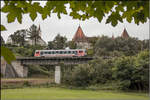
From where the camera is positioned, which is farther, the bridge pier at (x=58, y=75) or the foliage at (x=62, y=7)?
the bridge pier at (x=58, y=75)

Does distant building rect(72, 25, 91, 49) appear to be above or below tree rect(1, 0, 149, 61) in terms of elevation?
above

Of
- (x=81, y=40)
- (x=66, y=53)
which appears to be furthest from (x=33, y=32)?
(x=66, y=53)

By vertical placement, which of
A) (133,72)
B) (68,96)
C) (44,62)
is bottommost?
(68,96)

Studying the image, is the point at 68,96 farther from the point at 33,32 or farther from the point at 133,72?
the point at 33,32

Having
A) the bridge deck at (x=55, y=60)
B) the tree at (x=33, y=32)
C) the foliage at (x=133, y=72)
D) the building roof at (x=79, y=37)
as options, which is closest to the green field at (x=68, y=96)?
the foliage at (x=133, y=72)

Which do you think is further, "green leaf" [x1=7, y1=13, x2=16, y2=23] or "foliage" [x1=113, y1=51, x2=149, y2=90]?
"foliage" [x1=113, y1=51, x2=149, y2=90]

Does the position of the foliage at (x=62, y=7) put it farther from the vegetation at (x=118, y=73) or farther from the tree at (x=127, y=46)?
→ the tree at (x=127, y=46)

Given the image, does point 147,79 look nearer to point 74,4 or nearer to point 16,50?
point 74,4

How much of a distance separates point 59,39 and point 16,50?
11.4m

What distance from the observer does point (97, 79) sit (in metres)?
31.8

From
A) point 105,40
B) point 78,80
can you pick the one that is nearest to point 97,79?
point 78,80

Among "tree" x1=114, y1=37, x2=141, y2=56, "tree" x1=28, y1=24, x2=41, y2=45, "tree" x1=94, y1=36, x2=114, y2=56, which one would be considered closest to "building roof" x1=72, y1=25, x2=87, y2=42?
"tree" x1=28, y1=24, x2=41, y2=45

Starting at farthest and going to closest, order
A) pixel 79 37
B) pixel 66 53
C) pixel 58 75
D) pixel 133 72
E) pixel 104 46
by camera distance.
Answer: pixel 79 37 → pixel 104 46 → pixel 66 53 → pixel 58 75 → pixel 133 72

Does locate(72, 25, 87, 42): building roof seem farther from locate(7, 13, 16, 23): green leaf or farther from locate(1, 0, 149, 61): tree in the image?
locate(7, 13, 16, 23): green leaf
